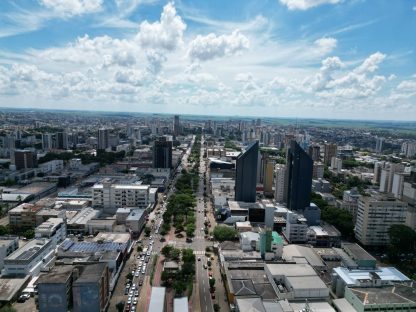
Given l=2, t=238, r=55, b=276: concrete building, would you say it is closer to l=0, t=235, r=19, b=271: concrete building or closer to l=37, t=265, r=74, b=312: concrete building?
l=0, t=235, r=19, b=271: concrete building

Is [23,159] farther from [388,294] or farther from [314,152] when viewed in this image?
[388,294]

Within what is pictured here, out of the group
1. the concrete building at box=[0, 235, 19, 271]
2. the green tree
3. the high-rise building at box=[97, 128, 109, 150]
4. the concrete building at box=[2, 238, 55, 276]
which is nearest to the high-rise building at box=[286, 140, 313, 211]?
the green tree

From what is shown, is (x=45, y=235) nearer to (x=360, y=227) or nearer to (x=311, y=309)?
(x=311, y=309)

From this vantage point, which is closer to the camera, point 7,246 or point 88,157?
point 7,246

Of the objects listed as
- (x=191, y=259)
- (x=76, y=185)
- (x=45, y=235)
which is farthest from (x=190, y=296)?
(x=76, y=185)

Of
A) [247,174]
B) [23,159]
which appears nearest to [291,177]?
[247,174]

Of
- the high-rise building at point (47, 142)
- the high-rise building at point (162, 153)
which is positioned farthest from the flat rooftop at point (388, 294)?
the high-rise building at point (47, 142)
